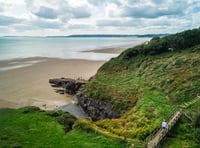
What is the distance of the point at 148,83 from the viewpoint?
4203cm

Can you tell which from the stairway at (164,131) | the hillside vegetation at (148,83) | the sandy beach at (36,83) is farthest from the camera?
the sandy beach at (36,83)

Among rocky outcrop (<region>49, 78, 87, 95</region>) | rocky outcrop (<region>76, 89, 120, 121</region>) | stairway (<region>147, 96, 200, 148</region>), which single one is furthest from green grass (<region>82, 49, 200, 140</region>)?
rocky outcrop (<region>49, 78, 87, 95</region>)

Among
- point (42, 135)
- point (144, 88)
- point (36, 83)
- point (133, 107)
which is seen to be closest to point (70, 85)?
point (36, 83)

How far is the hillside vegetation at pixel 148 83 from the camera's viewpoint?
27.4 m

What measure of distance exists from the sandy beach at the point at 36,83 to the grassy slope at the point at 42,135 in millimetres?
13959

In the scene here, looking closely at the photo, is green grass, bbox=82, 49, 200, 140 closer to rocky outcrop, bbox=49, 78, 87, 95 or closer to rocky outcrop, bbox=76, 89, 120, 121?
rocky outcrop, bbox=76, 89, 120, 121

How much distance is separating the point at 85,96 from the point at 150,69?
1574 centimetres

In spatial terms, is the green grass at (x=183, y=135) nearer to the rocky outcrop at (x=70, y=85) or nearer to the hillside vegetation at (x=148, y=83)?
the hillside vegetation at (x=148, y=83)

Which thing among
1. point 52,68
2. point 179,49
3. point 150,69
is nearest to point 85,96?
point 150,69

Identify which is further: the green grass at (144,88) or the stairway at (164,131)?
the green grass at (144,88)

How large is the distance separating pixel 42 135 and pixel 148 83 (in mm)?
24007

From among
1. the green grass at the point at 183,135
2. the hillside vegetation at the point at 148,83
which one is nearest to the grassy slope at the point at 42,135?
the hillside vegetation at the point at 148,83

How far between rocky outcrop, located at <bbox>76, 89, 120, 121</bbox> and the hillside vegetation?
2.56ft

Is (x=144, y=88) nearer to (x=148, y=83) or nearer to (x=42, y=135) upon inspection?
(x=148, y=83)
